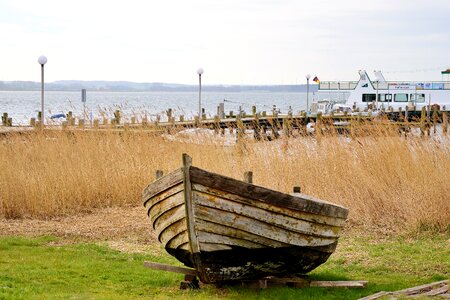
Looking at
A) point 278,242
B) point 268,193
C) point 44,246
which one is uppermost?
point 268,193

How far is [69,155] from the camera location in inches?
648

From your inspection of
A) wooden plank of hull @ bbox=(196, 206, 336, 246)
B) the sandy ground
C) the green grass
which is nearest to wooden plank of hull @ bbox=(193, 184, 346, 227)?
wooden plank of hull @ bbox=(196, 206, 336, 246)

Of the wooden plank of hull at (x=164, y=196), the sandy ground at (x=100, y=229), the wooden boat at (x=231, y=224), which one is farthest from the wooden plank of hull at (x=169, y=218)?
the sandy ground at (x=100, y=229)

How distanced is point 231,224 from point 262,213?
1.08 feet

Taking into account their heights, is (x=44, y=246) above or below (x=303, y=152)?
below

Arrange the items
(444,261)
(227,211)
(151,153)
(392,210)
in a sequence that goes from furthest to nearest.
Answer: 1. (151,153)
2. (392,210)
3. (444,261)
4. (227,211)

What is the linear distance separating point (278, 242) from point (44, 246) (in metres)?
4.88

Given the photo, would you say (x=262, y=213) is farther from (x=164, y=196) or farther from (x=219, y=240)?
(x=164, y=196)

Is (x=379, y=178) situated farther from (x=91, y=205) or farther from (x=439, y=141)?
(x=91, y=205)

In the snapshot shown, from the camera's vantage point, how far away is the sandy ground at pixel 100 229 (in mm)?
12477

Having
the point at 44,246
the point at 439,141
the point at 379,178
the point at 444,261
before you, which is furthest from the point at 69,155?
the point at 444,261

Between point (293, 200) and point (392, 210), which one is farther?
point (392, 210)

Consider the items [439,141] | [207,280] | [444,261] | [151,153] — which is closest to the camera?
[207,280]

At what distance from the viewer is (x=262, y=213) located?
321 inches
